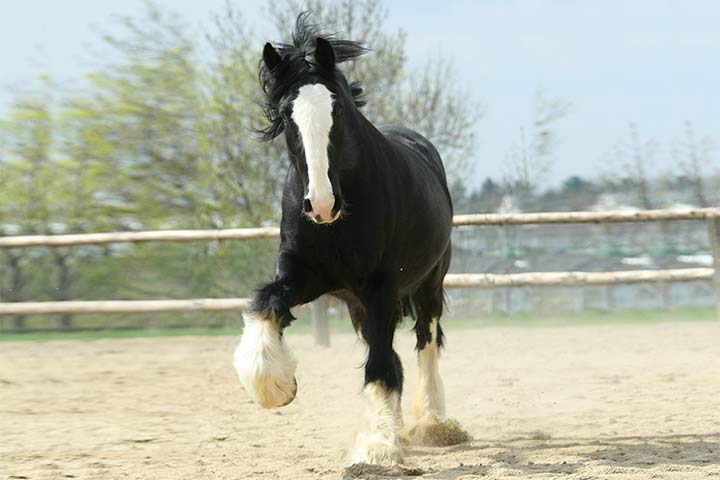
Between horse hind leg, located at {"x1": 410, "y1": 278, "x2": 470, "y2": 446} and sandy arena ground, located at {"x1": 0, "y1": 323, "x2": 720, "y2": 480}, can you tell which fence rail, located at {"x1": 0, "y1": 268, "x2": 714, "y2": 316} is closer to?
sandy arena ground, located at {"x1": 0, "y1": 323, "x2": 720, "y2": 480}

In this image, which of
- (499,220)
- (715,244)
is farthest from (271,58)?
(715,244)

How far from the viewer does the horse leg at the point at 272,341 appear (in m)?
4.09

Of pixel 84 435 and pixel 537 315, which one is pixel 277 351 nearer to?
pixel 84 435

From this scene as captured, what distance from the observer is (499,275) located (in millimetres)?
11070

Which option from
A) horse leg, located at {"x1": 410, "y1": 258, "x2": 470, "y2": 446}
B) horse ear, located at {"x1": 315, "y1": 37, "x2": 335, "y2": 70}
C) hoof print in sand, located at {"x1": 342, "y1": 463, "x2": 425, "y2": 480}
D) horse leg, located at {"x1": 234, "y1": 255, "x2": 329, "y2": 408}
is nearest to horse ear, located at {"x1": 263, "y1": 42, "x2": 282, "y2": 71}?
horse ear, located at {"x1": 315, "y1": 37, "x2": 335, "y2": 70}

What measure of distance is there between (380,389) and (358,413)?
7.30 ft

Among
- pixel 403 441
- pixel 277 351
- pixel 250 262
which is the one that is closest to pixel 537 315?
pixel 250 262

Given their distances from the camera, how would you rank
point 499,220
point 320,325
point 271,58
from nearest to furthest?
1. point 271,58
2. point 499,220
3. point 320,325

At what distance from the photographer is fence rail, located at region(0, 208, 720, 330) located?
10.9 meters

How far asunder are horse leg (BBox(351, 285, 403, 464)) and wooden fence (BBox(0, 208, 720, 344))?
A: 6.32 m

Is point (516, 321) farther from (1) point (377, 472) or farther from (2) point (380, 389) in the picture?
(1) point (377, 472)

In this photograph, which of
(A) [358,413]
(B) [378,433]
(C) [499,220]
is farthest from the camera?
(C) [499,220]

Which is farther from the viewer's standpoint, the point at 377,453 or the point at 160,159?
the point at 160,159

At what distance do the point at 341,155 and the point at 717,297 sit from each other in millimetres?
8531
